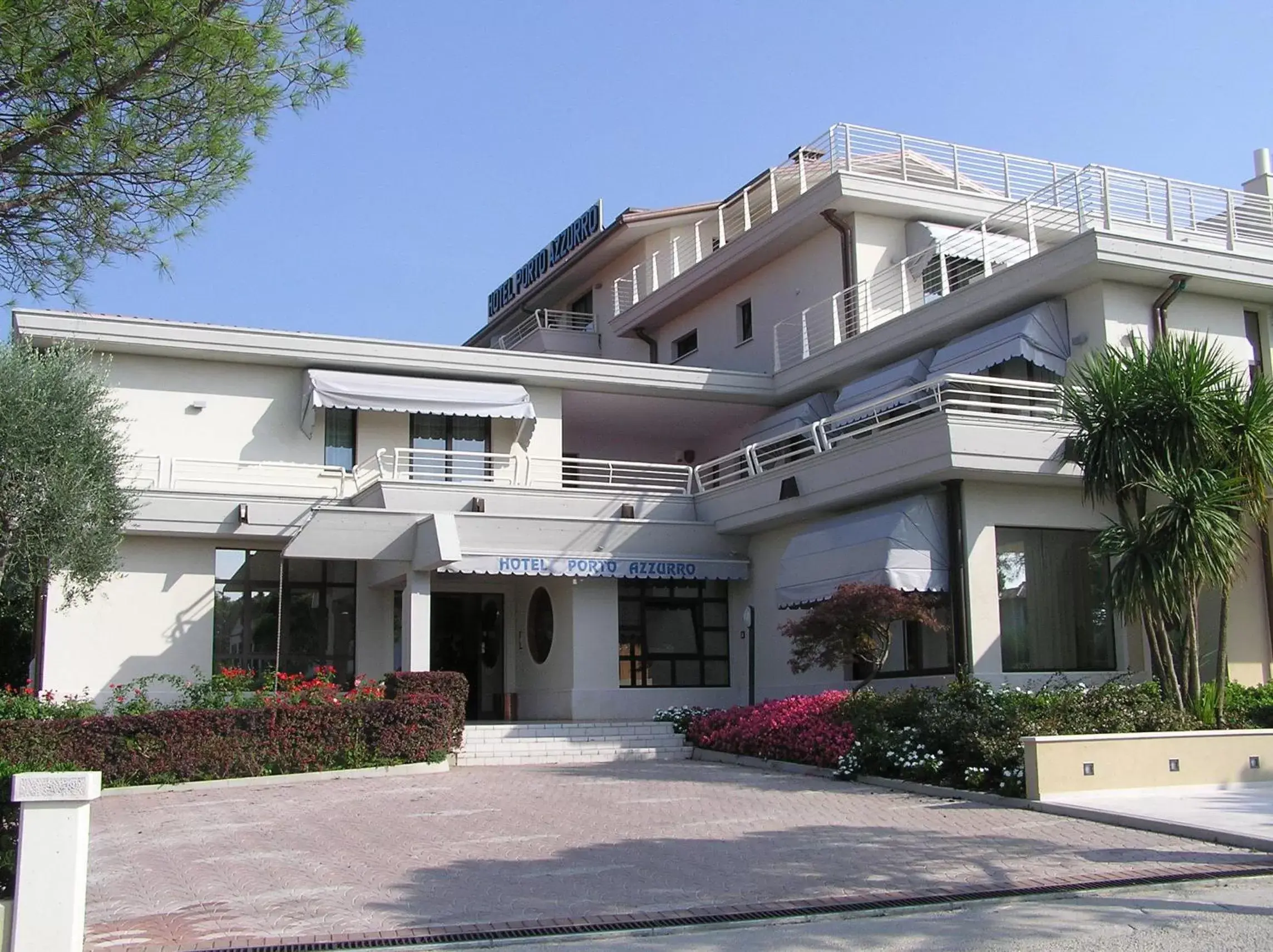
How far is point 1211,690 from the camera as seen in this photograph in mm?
18531

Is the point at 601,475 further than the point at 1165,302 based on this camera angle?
Yes

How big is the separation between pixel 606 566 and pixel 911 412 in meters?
6.52

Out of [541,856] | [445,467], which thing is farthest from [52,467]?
[541,856]

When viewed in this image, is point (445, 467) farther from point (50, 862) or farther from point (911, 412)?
point (50, 862)

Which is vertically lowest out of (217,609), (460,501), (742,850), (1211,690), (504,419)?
(742,850)

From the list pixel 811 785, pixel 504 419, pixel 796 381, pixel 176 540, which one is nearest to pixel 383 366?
pixel 504 419

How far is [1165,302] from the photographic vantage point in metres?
22.2

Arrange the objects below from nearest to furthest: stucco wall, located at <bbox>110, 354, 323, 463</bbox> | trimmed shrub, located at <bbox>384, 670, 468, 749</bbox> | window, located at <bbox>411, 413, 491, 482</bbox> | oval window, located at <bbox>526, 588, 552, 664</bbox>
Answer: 1. trimmed shrub, located at <bbox>384, 670, 468, 749</bbox>
2. stucco wall, located at <bbox>110, 354, 323, 463</bbox>
3. oval window, located at <bbox>526, 588, 552, 664</bbox>
4. window, located at <bbox>411, 413, 491, 482</bbox>

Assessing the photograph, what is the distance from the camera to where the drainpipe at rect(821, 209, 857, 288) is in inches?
1096

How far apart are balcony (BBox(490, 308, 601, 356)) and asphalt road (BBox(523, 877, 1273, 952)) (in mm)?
27194

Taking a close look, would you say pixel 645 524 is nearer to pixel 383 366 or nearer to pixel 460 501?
pixel 460 501

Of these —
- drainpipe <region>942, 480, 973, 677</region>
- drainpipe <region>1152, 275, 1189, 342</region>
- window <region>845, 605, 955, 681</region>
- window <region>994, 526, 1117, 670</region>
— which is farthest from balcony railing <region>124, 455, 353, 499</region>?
drainpipe <region>1152, 275, 1189, 342</region>

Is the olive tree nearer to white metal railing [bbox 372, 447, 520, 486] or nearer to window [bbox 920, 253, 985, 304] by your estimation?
white metal railing [bbox 372, 447, 520, 486]

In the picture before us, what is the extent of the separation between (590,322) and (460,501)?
14418 millimetres
